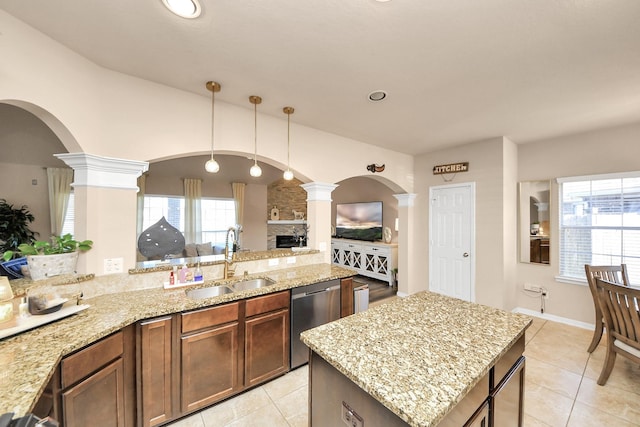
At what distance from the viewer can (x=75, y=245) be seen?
180 cm

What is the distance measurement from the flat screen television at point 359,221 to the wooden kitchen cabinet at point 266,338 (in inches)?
162

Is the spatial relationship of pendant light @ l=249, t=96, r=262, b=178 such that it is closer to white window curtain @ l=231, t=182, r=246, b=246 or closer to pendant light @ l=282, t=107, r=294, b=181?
pendant light @ l=282, t=107, r=294, b=181

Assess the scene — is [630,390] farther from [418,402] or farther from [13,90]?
[13,90]

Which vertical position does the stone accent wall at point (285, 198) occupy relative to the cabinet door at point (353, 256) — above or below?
above

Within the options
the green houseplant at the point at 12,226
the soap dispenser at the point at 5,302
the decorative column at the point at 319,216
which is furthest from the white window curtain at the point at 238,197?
the soap dispenser at the point at 5,302

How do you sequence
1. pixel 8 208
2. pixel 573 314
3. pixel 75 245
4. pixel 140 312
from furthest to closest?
pixel 8 208 < pixel 573 314 < pixel 75 245 < pixel 140 312

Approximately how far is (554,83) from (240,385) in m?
3.73

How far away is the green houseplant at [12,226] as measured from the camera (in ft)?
12.9

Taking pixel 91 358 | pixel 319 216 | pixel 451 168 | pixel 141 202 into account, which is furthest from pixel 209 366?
pixel 141 202

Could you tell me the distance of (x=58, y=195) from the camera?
15.0 feet

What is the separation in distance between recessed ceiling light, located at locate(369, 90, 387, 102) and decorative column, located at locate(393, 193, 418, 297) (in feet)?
8.14

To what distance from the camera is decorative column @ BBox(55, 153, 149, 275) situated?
1859mm

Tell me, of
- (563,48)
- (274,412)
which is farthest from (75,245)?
(563,48)

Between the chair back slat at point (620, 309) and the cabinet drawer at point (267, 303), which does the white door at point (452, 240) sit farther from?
the cabinet drawer at point (267, 303)
